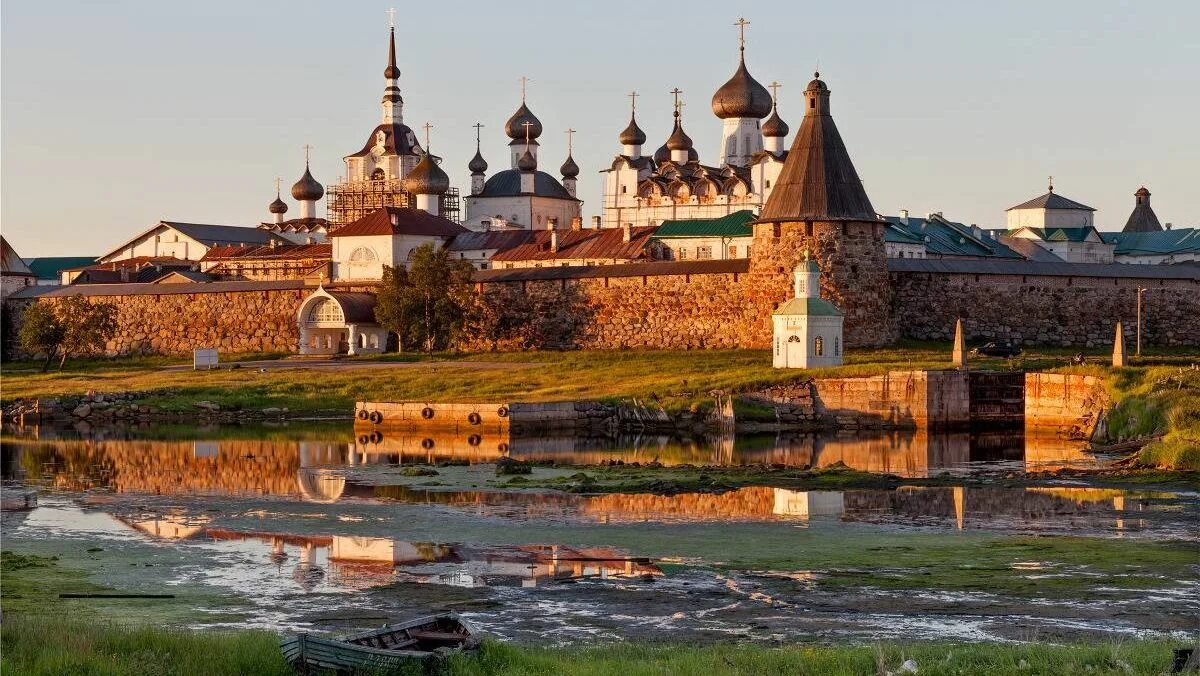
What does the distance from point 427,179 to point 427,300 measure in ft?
71.7

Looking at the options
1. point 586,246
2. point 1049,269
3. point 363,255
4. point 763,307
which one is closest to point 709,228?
point 586,246

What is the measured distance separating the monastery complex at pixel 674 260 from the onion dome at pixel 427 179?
0.10 metres

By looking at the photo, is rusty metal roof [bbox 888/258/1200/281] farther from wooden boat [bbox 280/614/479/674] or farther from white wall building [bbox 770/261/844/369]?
wooden boat [bbox 280/614/479/674]

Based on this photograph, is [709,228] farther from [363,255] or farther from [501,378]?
[501,378]

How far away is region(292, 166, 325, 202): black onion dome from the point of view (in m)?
84.8

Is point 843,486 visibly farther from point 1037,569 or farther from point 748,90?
point 748,90

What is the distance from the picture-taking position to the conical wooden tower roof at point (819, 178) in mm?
46344

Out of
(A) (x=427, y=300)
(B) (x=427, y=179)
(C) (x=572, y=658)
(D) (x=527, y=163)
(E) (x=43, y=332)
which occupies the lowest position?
(C) (x=572, y=658)

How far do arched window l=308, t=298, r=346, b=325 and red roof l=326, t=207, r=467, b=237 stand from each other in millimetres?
6188

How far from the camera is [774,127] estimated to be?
70562mm

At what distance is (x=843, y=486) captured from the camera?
24688mm

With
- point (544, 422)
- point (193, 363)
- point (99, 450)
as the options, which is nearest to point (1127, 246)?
point (193, 363)

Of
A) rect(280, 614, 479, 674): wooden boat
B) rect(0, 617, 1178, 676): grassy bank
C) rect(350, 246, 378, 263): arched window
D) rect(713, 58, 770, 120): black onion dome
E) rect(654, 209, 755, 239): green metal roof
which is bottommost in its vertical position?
rect(0, 617, 1178, 676): grassy bank

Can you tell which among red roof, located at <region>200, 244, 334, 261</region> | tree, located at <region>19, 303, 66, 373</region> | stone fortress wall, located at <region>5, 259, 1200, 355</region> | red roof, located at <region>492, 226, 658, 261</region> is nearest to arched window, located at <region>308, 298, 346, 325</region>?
stone fortress wall, located at <region>5, 259, 1200, 355</region>
